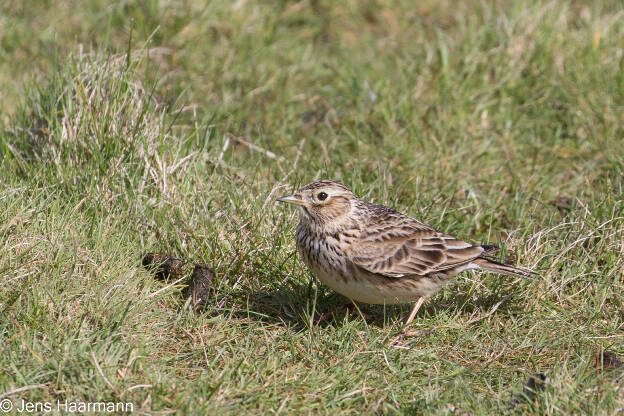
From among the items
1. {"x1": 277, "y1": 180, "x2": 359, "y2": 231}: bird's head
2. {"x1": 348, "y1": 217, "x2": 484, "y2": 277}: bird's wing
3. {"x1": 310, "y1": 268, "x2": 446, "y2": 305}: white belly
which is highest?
{"x1": 277, "y1": 180, "x2": 359, "y2": 231}: bird's head

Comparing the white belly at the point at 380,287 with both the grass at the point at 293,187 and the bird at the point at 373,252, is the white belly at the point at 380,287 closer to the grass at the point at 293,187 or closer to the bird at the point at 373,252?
the bird at the point at 373,252

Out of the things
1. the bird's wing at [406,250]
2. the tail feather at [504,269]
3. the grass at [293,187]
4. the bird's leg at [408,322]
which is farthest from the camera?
the tail feather at [504,269]

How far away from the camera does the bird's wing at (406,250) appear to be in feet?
18.9

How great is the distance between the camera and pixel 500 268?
5941mm

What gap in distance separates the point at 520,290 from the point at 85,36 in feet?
17.6

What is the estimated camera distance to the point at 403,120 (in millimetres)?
8219

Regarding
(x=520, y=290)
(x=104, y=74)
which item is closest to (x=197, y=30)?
(x=104, y=74)

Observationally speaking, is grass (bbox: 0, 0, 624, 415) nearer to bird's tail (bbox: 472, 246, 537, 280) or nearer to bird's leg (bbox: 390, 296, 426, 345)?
bird's leg (bbox: 390, 296, 426, 345)

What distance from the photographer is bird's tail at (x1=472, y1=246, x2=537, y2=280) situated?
593 centimetres

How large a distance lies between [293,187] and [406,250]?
1399 mm

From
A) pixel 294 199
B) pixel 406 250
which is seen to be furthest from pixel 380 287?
pixel 294 199

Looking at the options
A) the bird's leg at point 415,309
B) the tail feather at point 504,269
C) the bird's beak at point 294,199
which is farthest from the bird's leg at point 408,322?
the bird's beak at point 294,199

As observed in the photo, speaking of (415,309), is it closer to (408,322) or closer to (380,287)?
(408,322)

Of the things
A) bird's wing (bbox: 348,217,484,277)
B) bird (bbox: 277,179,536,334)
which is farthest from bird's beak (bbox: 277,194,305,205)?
bird's wing (bbox: 348,217,484,277)
